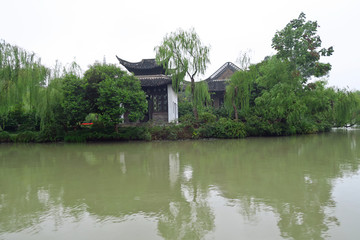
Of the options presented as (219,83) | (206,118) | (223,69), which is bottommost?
(206,118)

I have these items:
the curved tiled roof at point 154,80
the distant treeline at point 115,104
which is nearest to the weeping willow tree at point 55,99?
the distant treeline at point 115,104

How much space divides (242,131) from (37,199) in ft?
39.9

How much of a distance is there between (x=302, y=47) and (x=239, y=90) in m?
4.11

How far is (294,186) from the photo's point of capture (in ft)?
15.9

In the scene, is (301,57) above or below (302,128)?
above

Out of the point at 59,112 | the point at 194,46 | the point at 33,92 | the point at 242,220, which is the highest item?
the point at 194,46

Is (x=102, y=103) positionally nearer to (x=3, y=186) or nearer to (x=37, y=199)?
(x=3, y=186)

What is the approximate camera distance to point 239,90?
1577 cm

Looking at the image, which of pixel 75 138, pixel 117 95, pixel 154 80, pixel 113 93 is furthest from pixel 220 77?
pixel 75 138

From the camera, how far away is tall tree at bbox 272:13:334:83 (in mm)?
14312

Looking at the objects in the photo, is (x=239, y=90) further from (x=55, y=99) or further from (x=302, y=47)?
(x=55, y=99)

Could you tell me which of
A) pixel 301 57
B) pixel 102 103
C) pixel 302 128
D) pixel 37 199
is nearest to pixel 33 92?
pixel 102 103

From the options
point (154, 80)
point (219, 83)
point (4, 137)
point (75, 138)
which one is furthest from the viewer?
point (219, 83)

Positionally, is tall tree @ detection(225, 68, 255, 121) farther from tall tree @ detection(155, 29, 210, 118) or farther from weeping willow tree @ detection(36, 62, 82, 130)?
weeping willow tree @ detection(36, 62, 82, 130)
